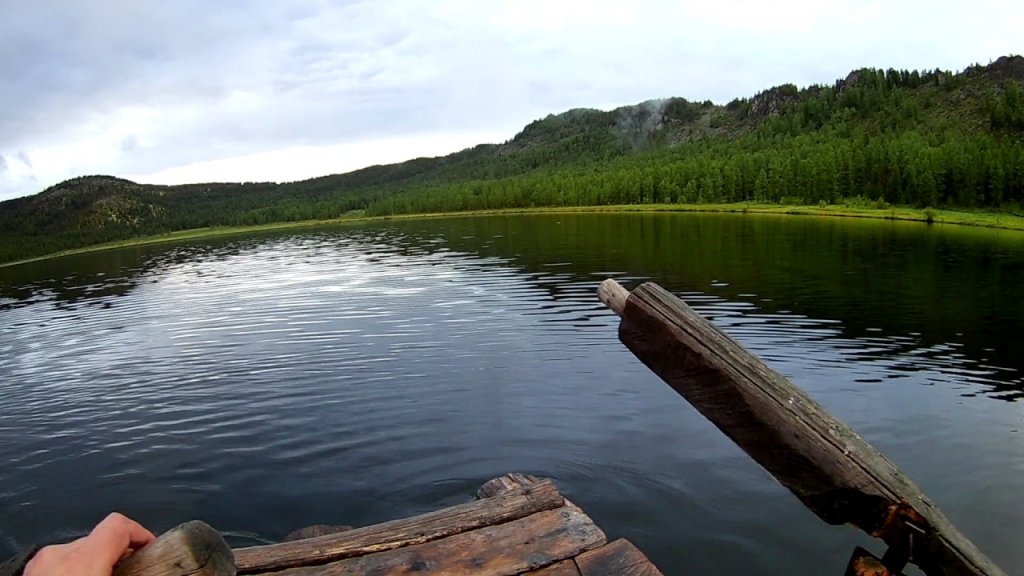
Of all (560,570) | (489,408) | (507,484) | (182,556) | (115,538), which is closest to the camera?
(182,556)

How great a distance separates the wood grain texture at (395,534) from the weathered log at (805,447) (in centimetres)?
160

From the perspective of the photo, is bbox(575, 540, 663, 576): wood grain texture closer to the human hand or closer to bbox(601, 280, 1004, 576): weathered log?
bbox(601, 280, 1004, 576): weathered log

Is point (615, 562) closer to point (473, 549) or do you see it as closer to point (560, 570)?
point (560, 570)

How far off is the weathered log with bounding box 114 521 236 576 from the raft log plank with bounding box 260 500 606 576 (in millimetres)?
1587

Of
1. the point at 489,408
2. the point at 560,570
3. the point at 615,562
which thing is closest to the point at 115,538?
the point at 560,570

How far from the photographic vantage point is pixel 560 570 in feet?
14.2

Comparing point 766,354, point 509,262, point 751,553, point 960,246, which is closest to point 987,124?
point 960,246

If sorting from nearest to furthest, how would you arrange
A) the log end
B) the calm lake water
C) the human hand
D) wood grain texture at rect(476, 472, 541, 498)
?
1. the human hand
2. the log end
3. wood grain texture at rect(476, 472, 541, 498)
4. the calm lake water

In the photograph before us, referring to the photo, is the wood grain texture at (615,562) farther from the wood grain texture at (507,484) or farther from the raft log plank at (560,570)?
the wood grain texture at (507,484)

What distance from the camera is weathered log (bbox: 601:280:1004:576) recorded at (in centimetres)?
389

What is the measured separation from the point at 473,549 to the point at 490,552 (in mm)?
128

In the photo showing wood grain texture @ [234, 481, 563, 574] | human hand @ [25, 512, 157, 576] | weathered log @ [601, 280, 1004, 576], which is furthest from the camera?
wood grain texture @ [234, 481, 563, 574]

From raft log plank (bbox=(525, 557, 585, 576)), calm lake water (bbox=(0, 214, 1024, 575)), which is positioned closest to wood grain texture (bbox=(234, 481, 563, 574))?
raft log plank (bbox=(525, 557, 585, 576))

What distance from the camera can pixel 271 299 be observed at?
137ft
